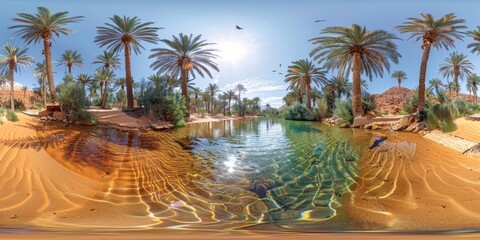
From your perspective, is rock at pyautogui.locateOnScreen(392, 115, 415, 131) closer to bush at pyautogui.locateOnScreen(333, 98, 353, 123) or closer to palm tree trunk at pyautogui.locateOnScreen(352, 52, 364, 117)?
palm tree trunk at pyautogui.locateOnScreen(352, 52, 364, 117)

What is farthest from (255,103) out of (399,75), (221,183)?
(221,183)

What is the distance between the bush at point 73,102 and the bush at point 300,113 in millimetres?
27223

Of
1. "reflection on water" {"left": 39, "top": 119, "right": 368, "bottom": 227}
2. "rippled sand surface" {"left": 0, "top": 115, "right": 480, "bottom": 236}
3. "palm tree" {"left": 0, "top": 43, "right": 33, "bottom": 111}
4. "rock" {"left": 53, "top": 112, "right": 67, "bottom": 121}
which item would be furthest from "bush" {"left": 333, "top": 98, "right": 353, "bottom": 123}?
"palm tree" {"left": 0, "top": 43, "right": 33, "bottom": 111}

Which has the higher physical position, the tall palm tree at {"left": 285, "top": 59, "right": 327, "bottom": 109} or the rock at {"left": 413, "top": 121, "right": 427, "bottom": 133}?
the tall palm tree at {"left": 285, "top": 59, "right": 327, "bottom": 109}

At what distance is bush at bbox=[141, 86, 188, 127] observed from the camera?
17453 millimetres

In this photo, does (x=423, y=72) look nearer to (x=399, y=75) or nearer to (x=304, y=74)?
(x=304, y=74)

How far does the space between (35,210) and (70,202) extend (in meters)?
0.36

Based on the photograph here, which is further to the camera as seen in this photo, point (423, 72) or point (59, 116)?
point (423, 72)

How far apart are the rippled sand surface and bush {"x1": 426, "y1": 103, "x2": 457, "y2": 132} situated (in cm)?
638

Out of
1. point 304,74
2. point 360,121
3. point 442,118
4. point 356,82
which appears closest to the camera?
point 442,118

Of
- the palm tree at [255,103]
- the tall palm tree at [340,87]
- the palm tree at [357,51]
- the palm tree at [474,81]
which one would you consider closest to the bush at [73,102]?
the palm tree at [357,51]

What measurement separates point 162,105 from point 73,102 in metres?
5.90

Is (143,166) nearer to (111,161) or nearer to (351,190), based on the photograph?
(111,161)

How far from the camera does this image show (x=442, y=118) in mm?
11531
